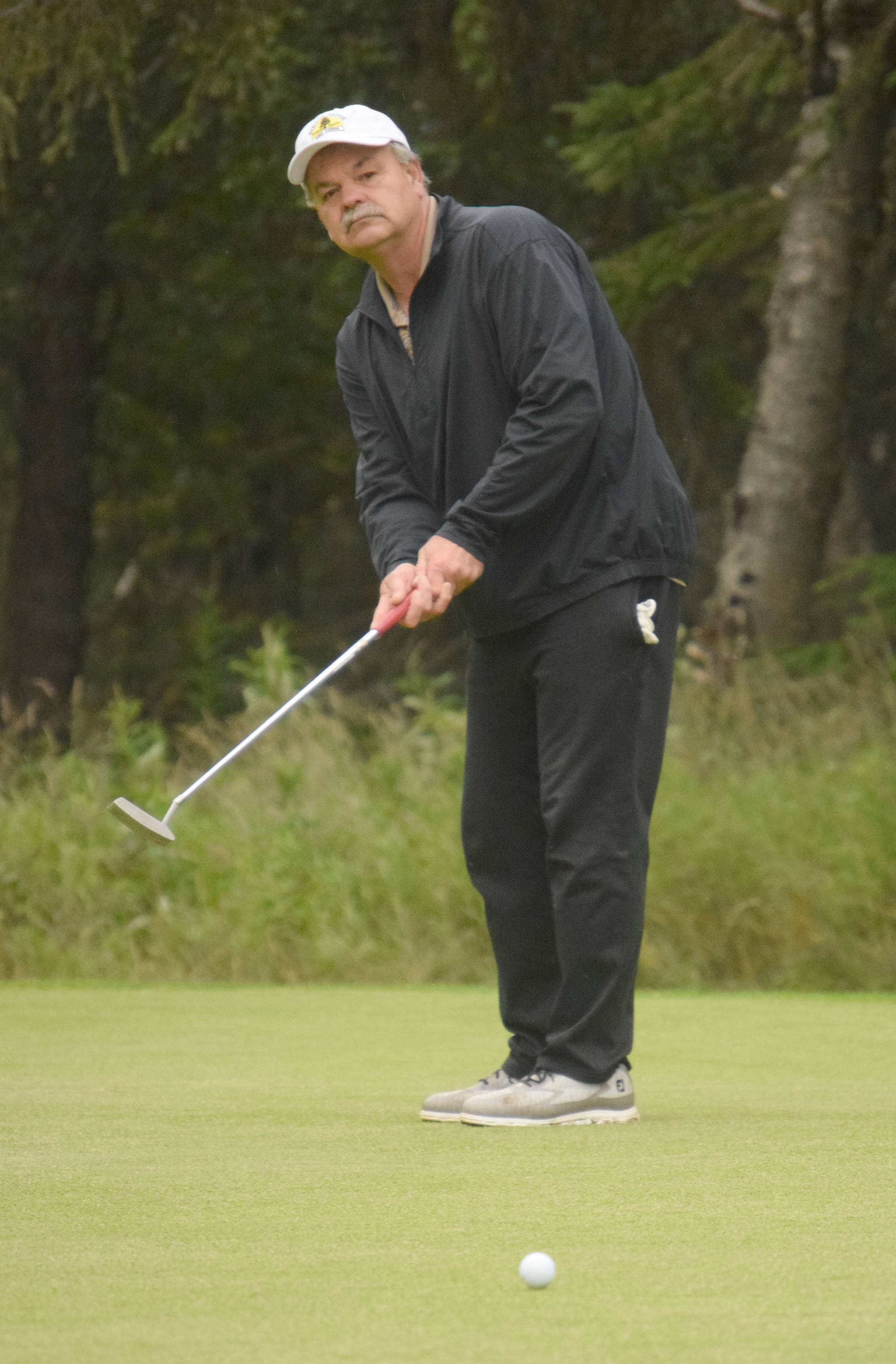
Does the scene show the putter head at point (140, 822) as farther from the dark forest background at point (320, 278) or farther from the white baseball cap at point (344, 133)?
the dark forest background at point (320, 278)

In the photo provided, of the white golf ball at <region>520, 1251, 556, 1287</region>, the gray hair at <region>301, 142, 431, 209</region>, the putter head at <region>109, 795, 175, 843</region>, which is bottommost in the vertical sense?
the white golf ball at <region>520, 1251, 556, 1287</region>

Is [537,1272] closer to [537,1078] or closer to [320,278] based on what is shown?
[537,1078]

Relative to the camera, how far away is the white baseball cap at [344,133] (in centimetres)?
371

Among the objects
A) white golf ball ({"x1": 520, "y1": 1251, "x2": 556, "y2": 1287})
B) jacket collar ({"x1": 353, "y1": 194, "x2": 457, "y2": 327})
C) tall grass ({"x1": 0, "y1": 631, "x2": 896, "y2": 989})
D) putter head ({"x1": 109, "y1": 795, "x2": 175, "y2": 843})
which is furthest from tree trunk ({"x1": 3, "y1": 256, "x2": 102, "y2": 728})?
white golf ball ({"x1": 520, "y1": 1251, "x2": 556, "y2": 1287})

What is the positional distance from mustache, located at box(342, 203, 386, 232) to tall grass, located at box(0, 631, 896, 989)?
3840 millimetres

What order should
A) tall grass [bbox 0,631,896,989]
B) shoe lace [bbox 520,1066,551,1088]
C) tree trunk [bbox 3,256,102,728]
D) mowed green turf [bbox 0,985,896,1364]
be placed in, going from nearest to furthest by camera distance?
mowed green turf [bbox 0,985,896,1364], shoe lace [bbox 520,1066,551,1088], tall grass [bbox 0,631,896,989], tree trunk [bbox 3,256,102,728]

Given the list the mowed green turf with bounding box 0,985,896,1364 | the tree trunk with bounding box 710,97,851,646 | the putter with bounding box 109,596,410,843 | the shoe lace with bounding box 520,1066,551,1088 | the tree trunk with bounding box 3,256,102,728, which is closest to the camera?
the mowed green turf with bounding box 0,985,896,1364

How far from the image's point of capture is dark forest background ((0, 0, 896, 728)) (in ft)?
35.6

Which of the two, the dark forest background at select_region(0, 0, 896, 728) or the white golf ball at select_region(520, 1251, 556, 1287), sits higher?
the dark forest background at select_region(0, 0, 896, 728)

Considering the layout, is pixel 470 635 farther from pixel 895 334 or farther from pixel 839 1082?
pixel 895 334

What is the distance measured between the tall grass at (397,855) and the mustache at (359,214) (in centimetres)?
384

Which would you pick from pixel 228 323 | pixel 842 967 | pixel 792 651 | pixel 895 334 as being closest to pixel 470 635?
pixel 842 967

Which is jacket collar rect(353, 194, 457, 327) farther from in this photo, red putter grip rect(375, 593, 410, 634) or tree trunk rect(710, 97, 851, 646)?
tree trunk rect(710, 97, 851, 646)

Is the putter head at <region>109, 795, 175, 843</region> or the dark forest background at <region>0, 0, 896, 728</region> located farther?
the dark forest background at <region>0, 0, 896, 728</region>
